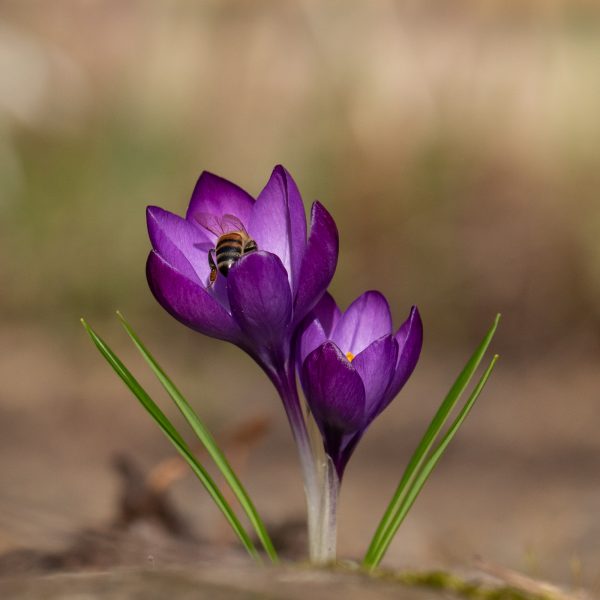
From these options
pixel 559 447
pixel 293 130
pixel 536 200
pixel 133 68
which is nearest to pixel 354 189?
pixel 293 130

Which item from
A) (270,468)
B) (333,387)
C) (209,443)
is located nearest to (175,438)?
(209,443)

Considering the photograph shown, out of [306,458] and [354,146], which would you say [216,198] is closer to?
[306,458]

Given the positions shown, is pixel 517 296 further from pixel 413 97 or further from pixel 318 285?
pixel 318 285

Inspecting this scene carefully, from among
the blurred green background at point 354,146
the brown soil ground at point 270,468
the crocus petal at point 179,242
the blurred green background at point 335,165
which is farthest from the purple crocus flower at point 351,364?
the blurred green background at point 354,146

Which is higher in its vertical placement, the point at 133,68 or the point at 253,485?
the point at 133,68

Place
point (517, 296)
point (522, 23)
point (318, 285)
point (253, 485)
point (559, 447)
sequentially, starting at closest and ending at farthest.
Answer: point (318, 285) → point (253, 485) → point (559, 447) → point (517, 296) → point (522, 23)

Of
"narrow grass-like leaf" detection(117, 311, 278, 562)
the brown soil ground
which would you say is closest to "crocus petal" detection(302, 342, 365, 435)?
"narrow grass-like leaf" detection(117, 311, 278, 562)

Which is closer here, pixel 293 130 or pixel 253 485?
pixel 253 485

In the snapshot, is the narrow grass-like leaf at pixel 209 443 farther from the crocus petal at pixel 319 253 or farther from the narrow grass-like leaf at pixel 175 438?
the crocus petal at pixel 319 253
